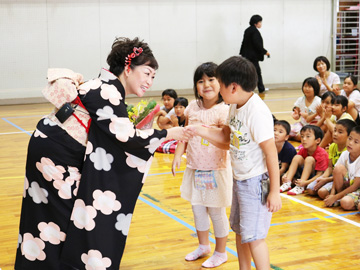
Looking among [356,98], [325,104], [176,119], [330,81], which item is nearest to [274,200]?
[325,104]

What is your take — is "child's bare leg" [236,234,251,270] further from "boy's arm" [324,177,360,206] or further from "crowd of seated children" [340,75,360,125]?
"crowd of seated children" [340,75,360,125]

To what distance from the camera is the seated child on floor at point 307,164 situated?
5.50 m

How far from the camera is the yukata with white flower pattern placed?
280 cm

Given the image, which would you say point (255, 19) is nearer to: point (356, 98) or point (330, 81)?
point (330, 81)

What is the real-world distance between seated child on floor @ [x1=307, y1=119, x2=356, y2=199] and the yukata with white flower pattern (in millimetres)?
2772

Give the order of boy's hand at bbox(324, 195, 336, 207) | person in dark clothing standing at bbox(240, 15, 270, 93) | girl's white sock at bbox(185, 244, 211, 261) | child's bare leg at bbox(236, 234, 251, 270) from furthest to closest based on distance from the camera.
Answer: person in dark clothing standing at bbox(240, 15, 270, 93) < boy's hand at bbox(324, 195, 336, 207) < girl's white sock at bbox(185, 244, 211, 261) < child's bare leg at bbox(236, 234, 251, 270)

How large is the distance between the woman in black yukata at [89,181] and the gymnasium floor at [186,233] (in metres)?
0.97

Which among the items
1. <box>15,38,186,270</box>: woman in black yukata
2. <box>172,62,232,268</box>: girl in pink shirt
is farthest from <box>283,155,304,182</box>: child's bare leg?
<box>15,38,186,270</box>: woman in black yukata

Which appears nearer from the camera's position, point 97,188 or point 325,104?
point 97,188

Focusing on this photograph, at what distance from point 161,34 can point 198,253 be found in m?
10.4

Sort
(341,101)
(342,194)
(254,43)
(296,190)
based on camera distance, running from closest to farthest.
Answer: (342,194) → (296,190) → (341,101) → (254,43)

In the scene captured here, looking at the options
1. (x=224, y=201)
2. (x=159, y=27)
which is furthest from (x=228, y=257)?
(x=159, y=27)

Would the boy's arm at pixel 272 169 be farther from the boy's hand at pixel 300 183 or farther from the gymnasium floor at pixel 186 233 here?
the boy's hand at pixel 300 183

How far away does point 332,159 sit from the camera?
550cm
